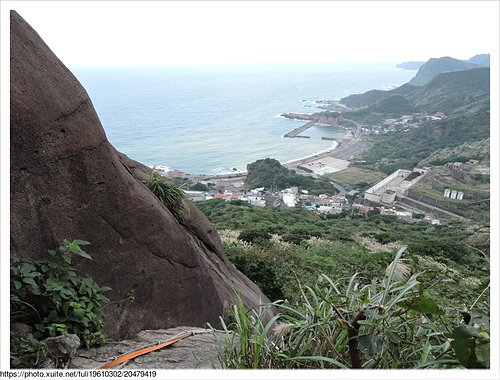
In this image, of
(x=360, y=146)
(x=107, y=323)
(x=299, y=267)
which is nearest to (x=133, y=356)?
(x=107, y=323)

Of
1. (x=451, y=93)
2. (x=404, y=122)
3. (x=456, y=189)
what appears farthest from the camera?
(x=451, y=93)

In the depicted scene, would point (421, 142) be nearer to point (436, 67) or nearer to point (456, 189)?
point (456, 189)

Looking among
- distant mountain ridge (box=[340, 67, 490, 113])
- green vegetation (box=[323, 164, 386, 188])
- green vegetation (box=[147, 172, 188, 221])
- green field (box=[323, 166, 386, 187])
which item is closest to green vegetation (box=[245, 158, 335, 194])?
green vegetation (box=[323, 164, 386, 188])

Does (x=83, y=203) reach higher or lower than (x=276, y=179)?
higher

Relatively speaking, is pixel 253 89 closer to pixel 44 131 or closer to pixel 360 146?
pixel 360 146

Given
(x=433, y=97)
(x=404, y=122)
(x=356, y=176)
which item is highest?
(x=433, y=97)

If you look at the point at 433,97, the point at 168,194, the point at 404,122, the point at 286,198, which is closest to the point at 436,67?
the point at 433,97

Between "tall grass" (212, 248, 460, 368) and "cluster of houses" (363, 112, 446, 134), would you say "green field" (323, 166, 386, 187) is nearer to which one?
"cluster of houses" (363, 112, 446, 134)
